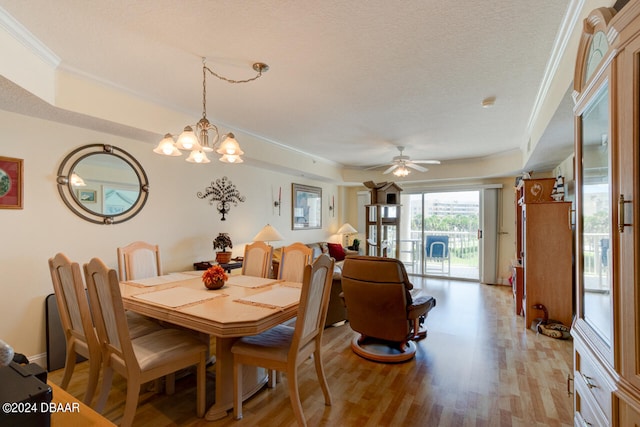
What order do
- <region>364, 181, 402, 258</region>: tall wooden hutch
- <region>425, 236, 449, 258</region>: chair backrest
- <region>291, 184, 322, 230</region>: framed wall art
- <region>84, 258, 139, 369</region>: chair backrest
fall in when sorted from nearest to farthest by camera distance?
<region>84, 258, 139, 369</region>: chair backrest
<region>364, 181, 402, 258</region>: tall wooden hutch
<region>291, 184, 322, 230</region>: framed wall art
<region>425, 236, 449, 258</region>: chair backrest

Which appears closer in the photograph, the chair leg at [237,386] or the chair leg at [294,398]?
the chair leg at [294,398]

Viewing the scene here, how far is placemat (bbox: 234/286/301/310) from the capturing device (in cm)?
208

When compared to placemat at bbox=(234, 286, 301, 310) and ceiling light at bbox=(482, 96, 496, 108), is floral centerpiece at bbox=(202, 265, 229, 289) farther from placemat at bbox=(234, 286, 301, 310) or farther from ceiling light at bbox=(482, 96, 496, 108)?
ceiling light at bbox=(482, 96, 496, 108)

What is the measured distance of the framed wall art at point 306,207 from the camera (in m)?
5.97

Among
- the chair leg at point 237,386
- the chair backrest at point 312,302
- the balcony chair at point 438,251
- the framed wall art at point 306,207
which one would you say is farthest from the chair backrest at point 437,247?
the chair leg at point 237,386

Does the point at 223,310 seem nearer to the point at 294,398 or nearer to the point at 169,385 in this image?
the point at 294,398

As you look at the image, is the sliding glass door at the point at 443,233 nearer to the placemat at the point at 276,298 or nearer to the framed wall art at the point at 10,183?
the placemat at the point at 276,298

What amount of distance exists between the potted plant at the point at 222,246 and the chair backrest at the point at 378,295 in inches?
72.6

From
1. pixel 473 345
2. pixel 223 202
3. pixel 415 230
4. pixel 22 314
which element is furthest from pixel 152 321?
pixel 415 230

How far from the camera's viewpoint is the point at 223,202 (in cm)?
445

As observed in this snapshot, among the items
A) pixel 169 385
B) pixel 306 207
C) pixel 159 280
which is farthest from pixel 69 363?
pixel 306 207

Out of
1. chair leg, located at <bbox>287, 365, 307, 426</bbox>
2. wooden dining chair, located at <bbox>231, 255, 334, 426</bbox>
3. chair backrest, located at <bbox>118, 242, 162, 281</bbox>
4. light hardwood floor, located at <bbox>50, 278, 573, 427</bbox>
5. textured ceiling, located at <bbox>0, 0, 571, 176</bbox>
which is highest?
textured ceiling, located at <bbox>0, 0, 571, 176</bbox>

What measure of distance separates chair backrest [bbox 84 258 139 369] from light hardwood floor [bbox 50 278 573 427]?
0.57m

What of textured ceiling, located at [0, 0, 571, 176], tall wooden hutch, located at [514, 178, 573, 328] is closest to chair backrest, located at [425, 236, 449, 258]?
tall wooden hutch, located at [514, 178, 573, 328]
